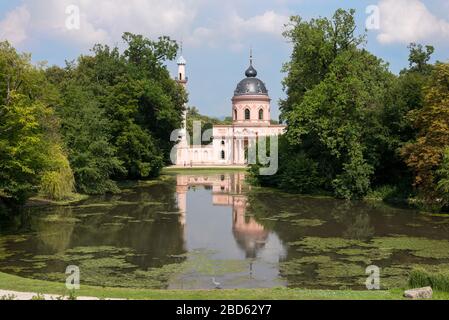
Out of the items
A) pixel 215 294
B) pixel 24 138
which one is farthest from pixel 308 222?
pixel 215 294

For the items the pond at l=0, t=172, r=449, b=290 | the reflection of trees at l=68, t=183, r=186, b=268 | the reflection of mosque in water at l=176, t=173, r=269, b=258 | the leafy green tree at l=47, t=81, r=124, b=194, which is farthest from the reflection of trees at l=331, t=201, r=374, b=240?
the leafy green tree at l=47, t=81, r=124, b=194

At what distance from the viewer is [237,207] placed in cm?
3322

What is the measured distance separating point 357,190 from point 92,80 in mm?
24078

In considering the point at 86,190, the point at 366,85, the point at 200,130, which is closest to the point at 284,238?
the point at 86,190

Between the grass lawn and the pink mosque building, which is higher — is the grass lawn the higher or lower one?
the lower one

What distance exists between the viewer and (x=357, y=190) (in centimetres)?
3619

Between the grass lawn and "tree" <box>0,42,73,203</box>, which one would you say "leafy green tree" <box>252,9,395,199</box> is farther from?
the grass lawn

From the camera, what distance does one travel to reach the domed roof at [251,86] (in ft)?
298

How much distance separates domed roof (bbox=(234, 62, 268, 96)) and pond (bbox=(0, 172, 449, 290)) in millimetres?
57765

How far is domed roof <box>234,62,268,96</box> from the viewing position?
298ft

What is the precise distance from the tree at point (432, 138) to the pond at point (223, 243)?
1789mm

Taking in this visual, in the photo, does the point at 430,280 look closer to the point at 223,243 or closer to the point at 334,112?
the point at 223,243

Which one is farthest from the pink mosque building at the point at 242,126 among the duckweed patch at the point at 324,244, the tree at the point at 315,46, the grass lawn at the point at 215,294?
the grass lawn at the point at 215,294

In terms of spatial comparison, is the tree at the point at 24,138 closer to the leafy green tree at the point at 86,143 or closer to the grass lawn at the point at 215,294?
the leafy green tree at the point at 86,143
